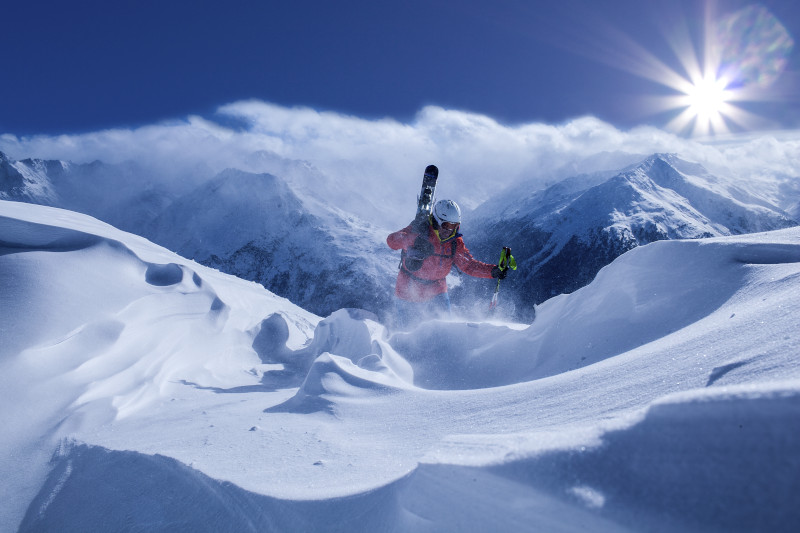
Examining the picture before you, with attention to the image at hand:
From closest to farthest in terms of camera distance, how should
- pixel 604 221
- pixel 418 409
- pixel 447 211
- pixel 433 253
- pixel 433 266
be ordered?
pixel 418 409 → pixel 447 211 → pixel 433 253 → pixel 433 266 → pixel 604 221

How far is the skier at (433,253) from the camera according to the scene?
8.76m

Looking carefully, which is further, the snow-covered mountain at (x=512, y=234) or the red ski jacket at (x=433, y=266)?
the snow-covered mountain at (x=512, y=234)

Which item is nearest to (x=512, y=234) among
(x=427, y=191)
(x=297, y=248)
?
(x=297, y=248)

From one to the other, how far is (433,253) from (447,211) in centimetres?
98

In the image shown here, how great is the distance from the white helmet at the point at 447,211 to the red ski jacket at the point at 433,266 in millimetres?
434

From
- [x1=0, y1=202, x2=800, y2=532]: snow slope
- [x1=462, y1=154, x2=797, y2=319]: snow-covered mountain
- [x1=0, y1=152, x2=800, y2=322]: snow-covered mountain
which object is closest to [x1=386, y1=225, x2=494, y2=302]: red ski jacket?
[x1=0, y1=202, x2=800, y2=532]: snow slope

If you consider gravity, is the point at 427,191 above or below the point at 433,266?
above

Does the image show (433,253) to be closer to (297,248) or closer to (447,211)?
(447,211)

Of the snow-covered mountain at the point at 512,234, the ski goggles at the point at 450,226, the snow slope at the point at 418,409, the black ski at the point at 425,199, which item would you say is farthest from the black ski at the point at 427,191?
the snow-covered mountain at the point at 512,234

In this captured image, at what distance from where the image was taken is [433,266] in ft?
30.1

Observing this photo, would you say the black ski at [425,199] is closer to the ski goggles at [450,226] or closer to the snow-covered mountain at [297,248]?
the ski goggles at [450,226]

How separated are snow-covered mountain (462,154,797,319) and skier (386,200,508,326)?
102887 millimetres

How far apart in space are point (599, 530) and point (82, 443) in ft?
12.9

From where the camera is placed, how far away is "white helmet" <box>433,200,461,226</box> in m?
8.60
